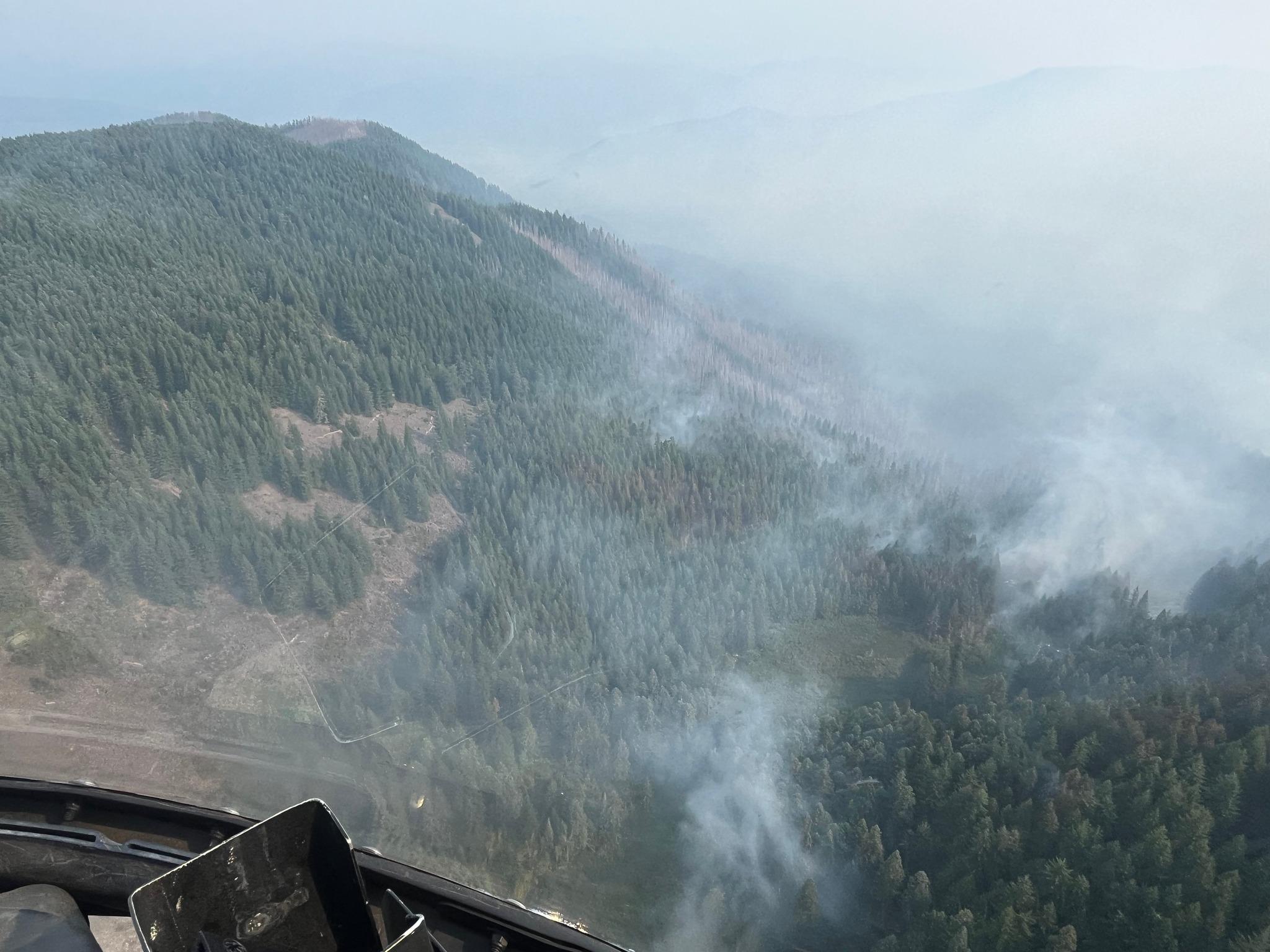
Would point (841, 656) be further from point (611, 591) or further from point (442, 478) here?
point (442, 478)

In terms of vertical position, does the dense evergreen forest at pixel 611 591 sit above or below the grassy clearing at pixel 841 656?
above

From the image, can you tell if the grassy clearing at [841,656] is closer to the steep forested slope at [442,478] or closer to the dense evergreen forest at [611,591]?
the dense evergreen forest at [611,591]

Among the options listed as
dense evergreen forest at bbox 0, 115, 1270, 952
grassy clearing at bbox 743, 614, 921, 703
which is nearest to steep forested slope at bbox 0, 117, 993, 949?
dense evergreen forest at bbox 0, 115, 1270, 952

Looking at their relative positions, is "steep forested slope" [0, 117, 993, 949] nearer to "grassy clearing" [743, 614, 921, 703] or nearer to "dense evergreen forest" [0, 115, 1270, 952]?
"dense evergreen forest" [0, 115, 1270, 952]

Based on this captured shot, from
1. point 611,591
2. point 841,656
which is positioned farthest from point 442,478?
point 841,656

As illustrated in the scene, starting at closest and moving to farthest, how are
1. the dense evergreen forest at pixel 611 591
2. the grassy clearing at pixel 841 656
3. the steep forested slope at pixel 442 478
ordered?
the dense evergreen forest at pixel 611 591 < the steep forested slope at pixel 442 478 < the grassy clearing at pixel 841 656

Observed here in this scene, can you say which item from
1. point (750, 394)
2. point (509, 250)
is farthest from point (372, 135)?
point (750, 394)

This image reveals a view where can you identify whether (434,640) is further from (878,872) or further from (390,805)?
(878,872)

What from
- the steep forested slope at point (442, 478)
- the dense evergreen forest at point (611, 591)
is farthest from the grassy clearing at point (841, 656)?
the steep forested slope at point (442, 478)
